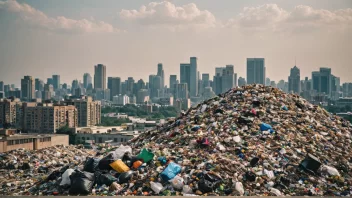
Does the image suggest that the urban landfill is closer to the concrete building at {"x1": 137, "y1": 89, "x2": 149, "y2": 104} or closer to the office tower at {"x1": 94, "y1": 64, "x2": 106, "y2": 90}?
the concrete building at {"x1": 137, "y1": 89, "x2": 149, "y2": 104}

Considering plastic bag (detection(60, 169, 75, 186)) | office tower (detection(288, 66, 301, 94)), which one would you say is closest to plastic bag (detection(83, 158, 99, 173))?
plastic bag (detection(60, 169, 75, 186))

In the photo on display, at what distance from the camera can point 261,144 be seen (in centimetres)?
703

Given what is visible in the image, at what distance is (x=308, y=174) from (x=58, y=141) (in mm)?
16509

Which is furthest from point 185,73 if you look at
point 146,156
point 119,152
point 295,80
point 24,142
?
point 146,156

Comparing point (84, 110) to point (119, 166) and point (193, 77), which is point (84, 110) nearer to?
point (119, 166)

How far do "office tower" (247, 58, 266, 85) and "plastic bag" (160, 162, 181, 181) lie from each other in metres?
79.9

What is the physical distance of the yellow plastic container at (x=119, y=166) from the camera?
6277 mm

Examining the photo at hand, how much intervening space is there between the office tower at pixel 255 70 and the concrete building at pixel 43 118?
166 feet

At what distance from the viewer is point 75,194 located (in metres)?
5.98

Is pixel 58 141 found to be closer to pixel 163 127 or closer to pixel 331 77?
pixel 163 127

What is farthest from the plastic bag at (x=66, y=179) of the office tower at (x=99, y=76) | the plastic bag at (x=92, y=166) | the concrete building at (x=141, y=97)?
the office tower at (x=99, y=76)

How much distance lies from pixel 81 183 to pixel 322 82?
7611 cm

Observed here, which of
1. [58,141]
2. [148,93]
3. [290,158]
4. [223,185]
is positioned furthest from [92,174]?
[148,93]

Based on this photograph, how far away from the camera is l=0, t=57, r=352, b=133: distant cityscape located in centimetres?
4194
